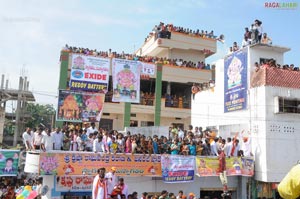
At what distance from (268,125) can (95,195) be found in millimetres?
10308

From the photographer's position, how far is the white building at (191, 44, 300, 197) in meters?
16.3

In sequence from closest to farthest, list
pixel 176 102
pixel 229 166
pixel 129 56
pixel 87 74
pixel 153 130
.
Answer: pixel 229 166
pixel 153 130
pixel 87 74
pixel 129 56
pixel 176 102

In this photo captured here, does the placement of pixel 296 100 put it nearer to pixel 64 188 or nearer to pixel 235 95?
pixel 235 95

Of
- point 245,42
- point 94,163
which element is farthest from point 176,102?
point 94,163

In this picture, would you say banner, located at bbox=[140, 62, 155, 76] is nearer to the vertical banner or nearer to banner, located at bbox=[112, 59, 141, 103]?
banner, located at bbox=[112, 59, 141, 103]

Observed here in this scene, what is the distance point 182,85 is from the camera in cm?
2941

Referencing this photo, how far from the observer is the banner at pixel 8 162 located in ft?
43.3

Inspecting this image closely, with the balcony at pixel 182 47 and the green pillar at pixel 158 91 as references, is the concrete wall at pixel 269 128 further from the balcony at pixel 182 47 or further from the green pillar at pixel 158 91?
the balcony at pixel 182 47

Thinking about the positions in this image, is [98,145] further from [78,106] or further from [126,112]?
[126,112]

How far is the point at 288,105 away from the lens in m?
17.0

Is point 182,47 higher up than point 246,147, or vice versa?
point 182,47

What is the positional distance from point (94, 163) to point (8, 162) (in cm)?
326

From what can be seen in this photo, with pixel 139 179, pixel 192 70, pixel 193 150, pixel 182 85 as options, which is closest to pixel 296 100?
pixel 193 150

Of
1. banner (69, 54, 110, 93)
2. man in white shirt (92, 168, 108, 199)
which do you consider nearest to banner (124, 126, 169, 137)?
banner (69, 54, 110, 93)
